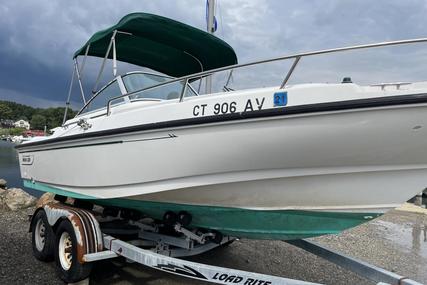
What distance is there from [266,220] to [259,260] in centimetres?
227

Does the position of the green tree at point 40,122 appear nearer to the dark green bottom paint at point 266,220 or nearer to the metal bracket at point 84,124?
the metal bracket at point 84,124

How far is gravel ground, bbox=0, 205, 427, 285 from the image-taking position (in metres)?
4.64

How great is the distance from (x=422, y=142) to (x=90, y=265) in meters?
3.25

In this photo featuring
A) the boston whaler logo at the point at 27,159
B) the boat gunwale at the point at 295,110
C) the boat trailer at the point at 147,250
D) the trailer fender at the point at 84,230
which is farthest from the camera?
the boston whaler logo at the point at 27,159

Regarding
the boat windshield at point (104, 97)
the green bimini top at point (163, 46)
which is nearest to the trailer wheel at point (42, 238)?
the boat windshield at point (104, 97)

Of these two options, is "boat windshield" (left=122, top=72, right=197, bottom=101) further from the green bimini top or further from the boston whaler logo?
the boston whaler logo

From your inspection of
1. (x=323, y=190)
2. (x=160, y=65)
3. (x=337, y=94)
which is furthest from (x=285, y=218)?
(x=160, y=65)

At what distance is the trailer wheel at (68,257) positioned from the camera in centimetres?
403

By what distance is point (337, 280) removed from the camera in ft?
16.7

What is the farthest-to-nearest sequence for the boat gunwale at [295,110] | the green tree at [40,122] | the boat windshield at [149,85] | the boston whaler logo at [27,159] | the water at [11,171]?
the water at [11,171], the green tree at [40,122], the boston whaler logo at [27,159], the boat windshield at [149,85], the boat gunwale at [295,110]

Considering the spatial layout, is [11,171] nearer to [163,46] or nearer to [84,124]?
[163,46]

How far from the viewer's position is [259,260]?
18.6ft

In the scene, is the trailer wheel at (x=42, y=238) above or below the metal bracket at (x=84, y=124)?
below

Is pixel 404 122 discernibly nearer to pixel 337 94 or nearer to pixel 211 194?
pixel 337 94
